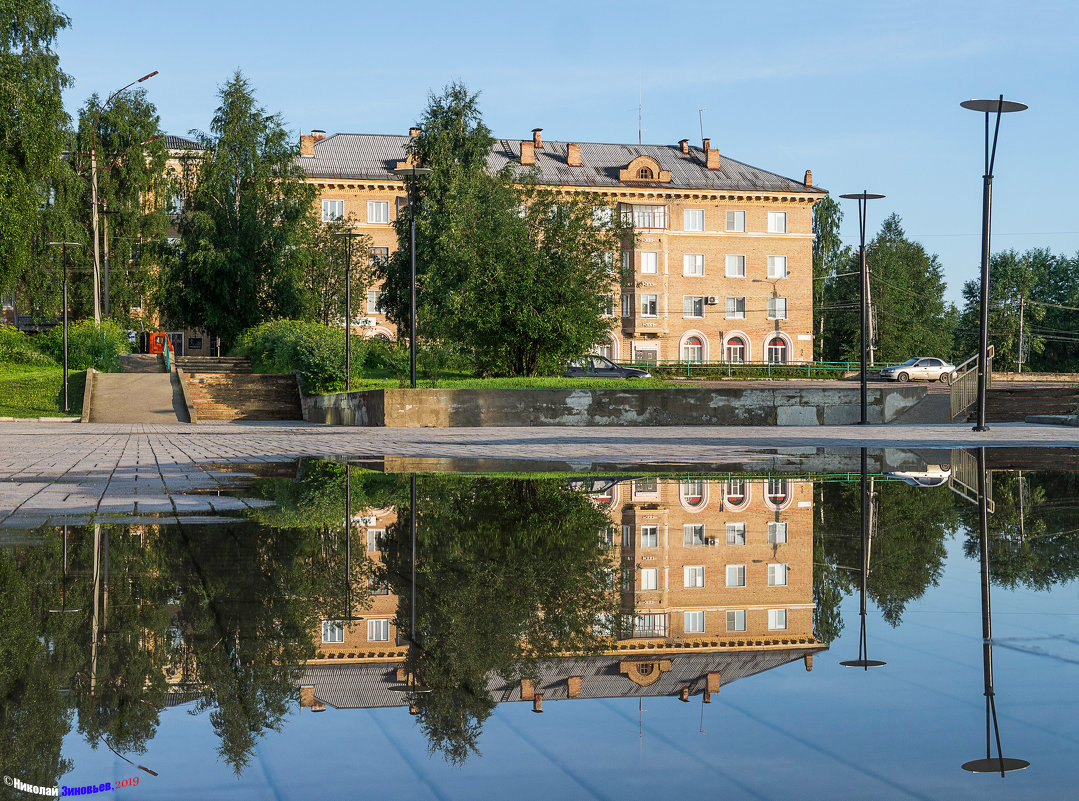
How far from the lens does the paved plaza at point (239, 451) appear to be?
9273mm

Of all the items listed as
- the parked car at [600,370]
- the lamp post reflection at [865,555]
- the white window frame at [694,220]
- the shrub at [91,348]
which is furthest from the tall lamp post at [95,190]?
the lamp post reflection at [865,555]

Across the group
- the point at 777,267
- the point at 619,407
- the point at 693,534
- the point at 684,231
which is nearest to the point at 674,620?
the point at 693,534

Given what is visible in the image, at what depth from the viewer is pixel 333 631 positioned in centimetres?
441

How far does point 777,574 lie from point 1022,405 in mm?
34000

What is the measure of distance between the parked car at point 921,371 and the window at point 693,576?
5891 cm

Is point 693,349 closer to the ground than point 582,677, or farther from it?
farther from it

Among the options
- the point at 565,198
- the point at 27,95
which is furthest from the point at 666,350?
the point at 27,95

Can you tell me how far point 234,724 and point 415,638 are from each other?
45.6 inches

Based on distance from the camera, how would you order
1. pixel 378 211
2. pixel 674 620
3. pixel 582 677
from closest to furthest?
1. pixel 582 677
2. pixel 674 620
3. pixel 378 211

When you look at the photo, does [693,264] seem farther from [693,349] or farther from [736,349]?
[736,349]

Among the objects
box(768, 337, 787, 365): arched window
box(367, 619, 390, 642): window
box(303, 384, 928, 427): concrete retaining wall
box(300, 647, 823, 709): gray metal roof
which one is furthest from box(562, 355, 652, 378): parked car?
box(300, 647, 823, 709): gray metal roof

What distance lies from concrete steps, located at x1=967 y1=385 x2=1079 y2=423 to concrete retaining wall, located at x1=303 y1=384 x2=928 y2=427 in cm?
588

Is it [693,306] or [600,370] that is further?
[693,306]

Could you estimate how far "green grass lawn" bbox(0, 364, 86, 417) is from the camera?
39094 mm
